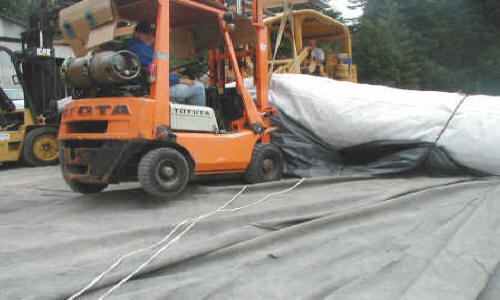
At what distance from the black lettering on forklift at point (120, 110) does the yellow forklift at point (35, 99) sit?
4.61 meters

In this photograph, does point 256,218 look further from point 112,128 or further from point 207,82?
point 207,82

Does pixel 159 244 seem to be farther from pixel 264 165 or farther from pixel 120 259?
pixel 264 165

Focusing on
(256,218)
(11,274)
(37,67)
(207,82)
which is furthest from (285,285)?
(37,67)


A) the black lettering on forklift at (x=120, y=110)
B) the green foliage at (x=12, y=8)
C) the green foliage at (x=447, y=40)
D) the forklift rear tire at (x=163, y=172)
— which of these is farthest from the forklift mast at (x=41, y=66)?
the green foliage at (x=12, y=8)

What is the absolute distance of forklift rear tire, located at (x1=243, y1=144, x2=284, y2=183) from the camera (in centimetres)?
502

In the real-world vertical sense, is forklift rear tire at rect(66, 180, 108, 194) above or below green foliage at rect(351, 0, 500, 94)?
below

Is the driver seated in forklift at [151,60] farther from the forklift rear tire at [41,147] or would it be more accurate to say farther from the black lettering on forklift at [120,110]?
the forklift rear tire at [41,147]

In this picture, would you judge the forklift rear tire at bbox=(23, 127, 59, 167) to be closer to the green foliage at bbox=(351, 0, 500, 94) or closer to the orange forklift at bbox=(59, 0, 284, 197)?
the orange forklift at bbox=(59, 0, 284, 197)

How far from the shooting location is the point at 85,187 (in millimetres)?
4430

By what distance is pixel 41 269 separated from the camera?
8.73 ft

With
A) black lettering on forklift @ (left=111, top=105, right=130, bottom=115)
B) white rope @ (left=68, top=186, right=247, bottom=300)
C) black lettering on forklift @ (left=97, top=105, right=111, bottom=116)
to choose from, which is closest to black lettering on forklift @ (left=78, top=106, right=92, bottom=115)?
black lettering on forklift @ (left=97, top=105, right=111, bottom=116)

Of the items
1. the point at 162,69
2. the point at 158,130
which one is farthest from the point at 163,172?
the point at 162,69

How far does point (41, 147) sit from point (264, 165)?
4626 millimetres

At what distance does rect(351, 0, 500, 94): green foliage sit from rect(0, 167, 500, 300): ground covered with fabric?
62.2 ft
